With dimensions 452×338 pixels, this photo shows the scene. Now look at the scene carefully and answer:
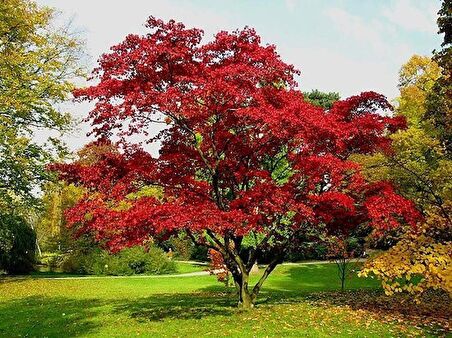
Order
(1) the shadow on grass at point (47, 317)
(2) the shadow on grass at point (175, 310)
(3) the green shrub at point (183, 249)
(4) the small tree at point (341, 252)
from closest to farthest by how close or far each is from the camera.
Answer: (1) the shadow on grass at point (47, 317), (2) the shadow on grass at point (175, 310), (4) the small tree at point (341, 252), (3) the green shrub at point (183, 249)

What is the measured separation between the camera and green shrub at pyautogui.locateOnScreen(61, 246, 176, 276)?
3231cm

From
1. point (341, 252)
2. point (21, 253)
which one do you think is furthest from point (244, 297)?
point (21, 253)

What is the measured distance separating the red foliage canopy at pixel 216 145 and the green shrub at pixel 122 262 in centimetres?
2212

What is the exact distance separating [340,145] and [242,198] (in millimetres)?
2768

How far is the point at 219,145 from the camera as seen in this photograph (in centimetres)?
1137

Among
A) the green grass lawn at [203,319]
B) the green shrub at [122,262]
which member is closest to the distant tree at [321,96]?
the green shrub at [122,262]

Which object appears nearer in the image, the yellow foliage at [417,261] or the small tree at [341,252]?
the yellow foliage at [417,261]

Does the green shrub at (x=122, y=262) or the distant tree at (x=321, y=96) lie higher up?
the distant tree at (x=321, y=96)

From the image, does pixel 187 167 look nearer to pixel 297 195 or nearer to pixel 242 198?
pixel 242 198

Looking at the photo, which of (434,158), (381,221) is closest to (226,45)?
(381,221)

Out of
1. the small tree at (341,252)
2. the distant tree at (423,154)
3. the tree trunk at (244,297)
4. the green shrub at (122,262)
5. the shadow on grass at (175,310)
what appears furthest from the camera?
the green shrub at (122,262)

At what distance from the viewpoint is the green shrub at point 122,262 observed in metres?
32.3

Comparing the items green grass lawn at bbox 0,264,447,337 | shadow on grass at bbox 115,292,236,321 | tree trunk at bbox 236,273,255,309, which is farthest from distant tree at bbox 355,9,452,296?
shadow on grass at bbox 115,292,236,321

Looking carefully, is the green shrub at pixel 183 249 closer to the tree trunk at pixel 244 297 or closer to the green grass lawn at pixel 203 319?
the green grass lawn at pixel 203 319
